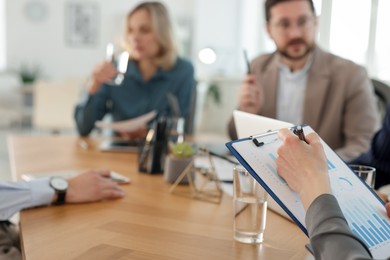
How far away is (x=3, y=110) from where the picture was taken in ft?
23.7

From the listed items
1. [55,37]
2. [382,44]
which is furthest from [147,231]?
[55,37]

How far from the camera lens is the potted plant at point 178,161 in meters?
1.46

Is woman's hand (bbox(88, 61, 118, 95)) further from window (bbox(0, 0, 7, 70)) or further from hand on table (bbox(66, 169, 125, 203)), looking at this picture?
window (bbox(0, 0, 7, 70))

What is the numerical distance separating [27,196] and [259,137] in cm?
60

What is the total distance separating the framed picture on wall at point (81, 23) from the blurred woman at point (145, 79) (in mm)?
5718

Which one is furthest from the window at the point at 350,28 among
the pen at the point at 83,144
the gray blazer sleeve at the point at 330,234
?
the gray blazer sleeve at the point at 330,234

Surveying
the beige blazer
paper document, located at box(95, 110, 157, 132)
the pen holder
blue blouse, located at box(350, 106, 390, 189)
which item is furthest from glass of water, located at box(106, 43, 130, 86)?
blue blouse, located at box(350, 106, 390, 189)

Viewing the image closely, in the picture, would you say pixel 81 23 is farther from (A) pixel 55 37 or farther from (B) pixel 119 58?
(B) pixel 119 58

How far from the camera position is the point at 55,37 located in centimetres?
805

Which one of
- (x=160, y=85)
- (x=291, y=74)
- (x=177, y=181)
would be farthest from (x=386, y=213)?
(x=160, y=85)

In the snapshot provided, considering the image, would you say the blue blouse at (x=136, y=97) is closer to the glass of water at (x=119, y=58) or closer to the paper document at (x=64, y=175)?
the glass of water at (x=119, y=58)

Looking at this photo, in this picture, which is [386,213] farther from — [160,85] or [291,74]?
[160,85]

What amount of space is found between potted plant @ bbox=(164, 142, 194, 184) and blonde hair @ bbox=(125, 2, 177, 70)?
1.29m

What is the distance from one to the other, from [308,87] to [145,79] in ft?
3.03
